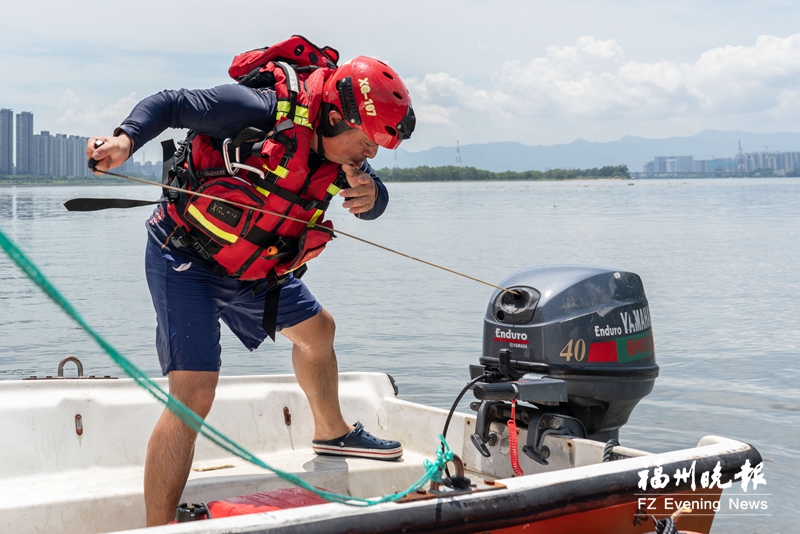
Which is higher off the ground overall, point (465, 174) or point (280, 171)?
point (465, 174)

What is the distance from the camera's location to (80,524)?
Result: 3.07 metres

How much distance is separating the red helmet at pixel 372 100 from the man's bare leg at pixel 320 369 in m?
0.96

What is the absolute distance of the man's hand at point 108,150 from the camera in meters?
2.31

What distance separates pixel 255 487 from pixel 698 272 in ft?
40.5

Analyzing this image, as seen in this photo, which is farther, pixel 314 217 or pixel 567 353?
pixel 567 353

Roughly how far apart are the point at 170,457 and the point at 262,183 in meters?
0.99

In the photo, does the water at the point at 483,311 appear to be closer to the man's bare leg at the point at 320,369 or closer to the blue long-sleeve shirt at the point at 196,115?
the man's bare leg at the point at 320,369

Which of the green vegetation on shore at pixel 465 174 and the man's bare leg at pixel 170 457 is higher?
the green vegetation on shore at pixel 465 174

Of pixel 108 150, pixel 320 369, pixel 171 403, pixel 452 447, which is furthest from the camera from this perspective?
pixel 452 447

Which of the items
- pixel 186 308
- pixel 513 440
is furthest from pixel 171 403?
pixel 513 440

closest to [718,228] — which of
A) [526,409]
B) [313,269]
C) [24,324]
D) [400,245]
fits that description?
[400,245]

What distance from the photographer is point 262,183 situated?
115 inches

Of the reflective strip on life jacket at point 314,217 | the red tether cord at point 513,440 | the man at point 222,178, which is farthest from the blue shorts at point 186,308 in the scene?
the red tether cord at point 513,440

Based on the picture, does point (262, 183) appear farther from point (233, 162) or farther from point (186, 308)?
point (186, 308)
